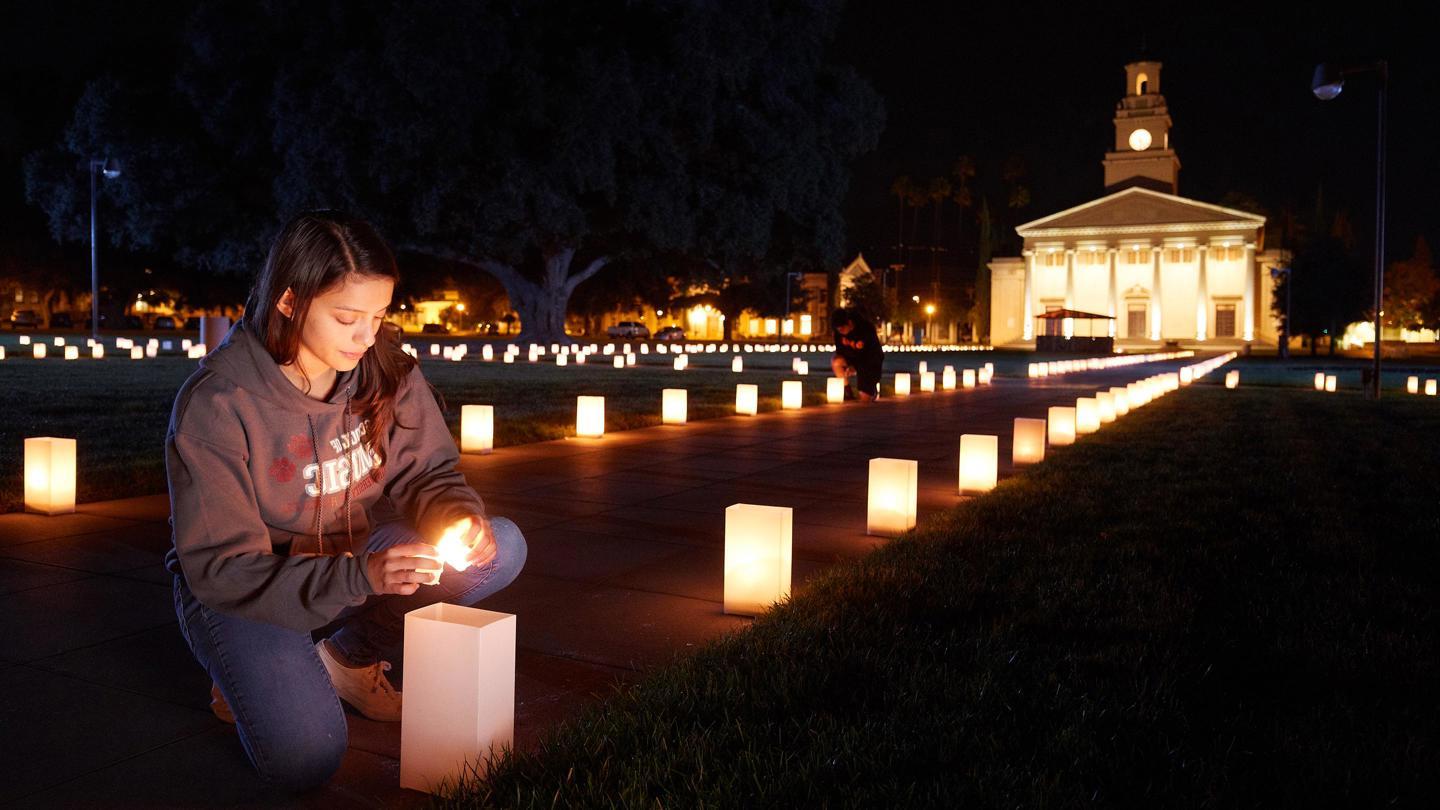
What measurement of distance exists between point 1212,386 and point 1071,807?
2402 centimetres

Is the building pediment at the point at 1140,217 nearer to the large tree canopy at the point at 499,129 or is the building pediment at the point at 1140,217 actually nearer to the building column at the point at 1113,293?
the building column at the point at 1113,293

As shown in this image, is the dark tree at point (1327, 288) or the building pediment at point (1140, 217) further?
the building pediment at point (1140, 217)

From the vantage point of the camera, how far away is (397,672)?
12.7 feet

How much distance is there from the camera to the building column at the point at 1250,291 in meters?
82.9

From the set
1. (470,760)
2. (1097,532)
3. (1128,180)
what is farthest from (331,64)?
(1128,180)

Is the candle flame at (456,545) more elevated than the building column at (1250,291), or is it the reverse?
the building column at (1250,291)

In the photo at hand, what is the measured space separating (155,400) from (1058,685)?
44.3 feet

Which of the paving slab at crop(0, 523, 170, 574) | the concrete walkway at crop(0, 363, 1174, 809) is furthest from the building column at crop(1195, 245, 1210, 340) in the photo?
the paving slab at crop(0, 523, 170, 574)

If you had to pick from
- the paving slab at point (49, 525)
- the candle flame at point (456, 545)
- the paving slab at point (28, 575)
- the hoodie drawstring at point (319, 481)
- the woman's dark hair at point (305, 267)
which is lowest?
the paving slab at point (28, 575)

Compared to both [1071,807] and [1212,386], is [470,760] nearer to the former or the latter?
[1071,807]

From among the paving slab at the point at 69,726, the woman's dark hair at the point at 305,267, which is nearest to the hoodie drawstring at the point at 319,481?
the woman's dark hair at the point at 305,267

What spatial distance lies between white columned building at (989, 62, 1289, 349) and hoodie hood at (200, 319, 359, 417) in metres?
82.5

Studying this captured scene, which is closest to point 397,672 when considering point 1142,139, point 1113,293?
point 1113,293

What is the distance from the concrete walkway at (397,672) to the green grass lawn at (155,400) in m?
1.08
